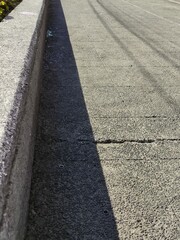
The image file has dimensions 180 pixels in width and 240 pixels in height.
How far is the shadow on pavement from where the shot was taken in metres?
2.75

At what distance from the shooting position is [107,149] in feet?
12.9

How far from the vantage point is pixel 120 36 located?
33.6 feet

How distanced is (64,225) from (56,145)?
1.31m

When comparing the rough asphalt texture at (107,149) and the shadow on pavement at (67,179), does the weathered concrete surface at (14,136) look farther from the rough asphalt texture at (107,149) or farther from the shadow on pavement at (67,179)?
the rough asphalt texture at (107,149)

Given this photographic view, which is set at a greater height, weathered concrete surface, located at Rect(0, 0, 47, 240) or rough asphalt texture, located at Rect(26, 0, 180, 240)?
weathered concrete surface, located at Rect(0, 0, 47, 240)

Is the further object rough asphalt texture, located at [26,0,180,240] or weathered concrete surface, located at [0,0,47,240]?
rough asphalt texture, located at [26,0,180,240]

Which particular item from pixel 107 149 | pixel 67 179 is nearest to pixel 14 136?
pixel 67 179

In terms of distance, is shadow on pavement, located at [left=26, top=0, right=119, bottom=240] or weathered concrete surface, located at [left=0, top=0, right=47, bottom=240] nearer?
weathered concrete surface, located at [left=0, top=0, right=47, bottom=240]

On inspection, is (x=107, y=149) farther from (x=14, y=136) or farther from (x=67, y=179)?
(x=14, y=136)

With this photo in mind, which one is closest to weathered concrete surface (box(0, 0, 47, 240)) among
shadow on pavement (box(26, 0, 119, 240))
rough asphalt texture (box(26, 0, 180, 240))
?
shadow on pavement (box(26, 0, 119, 240))

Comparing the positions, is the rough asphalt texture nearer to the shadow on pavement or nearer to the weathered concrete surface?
the shadow on pavement

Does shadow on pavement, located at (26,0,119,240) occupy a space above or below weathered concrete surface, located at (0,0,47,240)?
below

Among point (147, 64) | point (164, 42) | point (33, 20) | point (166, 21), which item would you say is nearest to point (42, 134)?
point (33, 20)

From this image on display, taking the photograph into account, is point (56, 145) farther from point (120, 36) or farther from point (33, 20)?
point (120, 36)
